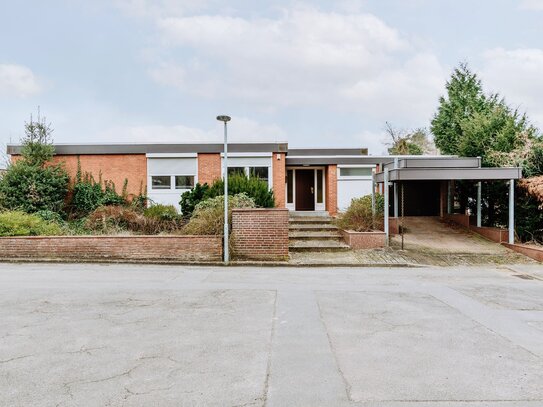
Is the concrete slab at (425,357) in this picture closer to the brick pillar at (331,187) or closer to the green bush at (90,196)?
the brick pillar at (331,187)

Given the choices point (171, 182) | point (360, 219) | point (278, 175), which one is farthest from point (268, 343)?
point (171, 182)

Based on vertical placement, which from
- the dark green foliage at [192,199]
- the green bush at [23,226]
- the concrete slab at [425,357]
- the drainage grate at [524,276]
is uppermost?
the dark green foliage at [192,199]

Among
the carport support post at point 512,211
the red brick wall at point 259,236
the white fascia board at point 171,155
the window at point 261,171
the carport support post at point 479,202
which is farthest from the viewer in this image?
the window at point 261,171

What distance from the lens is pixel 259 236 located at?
12.1 metres

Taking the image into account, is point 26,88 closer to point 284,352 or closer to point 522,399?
point 284,352

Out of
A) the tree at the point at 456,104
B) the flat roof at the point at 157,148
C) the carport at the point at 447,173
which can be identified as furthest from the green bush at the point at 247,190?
the tree at the point at 456,104

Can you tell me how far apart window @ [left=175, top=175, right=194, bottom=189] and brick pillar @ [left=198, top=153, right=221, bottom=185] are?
47 cm

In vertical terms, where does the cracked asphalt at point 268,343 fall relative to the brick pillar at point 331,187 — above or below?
below

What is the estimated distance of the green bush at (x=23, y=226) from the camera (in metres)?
12.6

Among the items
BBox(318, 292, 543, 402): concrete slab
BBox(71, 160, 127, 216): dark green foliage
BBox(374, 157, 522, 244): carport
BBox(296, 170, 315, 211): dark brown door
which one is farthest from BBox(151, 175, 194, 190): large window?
BBox(318, 292, 543, 402): concrete slab

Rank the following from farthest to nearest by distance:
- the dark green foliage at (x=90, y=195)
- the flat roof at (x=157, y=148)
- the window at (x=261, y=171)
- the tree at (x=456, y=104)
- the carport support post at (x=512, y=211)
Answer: the tree at (x=456, y=104) < the window at (x=261, y=171) < the flat roof at (x=157, y=148) < the dark green foliage at (x=90, y=195) < the carport support post at (x=512, y=211)

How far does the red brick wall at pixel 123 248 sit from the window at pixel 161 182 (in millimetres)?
6972

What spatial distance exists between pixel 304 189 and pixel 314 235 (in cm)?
704

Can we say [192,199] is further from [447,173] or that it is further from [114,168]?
[447,173]
